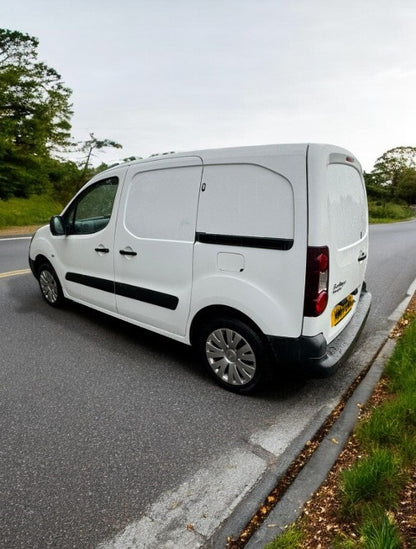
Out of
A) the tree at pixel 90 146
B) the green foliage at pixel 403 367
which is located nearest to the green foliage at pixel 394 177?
the tree at pixel 90 146

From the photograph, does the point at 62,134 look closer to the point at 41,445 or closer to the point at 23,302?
the point at 23,302

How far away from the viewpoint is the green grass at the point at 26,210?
16.1 m

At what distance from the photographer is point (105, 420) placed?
9.45 ft

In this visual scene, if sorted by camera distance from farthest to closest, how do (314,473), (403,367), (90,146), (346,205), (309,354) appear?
(90,146) → (403,367) → (346,205) → (309,354) → (314,473)

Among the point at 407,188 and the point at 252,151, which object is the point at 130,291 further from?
the point at 407,188

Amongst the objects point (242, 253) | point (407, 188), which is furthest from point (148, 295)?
point (407, 188)

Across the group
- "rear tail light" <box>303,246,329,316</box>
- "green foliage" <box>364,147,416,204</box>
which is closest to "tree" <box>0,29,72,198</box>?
"rear tail light" <box>303,246,329,316</box>

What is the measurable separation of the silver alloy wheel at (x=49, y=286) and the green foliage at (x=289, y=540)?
4188 millimetres

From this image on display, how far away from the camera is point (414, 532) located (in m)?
1.84

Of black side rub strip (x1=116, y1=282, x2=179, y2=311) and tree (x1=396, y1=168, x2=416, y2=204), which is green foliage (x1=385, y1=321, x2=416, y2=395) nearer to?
black side rub strip (x1=116, y1=282, x2=179, y2=311)

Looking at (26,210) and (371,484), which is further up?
(26,210)

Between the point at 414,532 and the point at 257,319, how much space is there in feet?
5.13

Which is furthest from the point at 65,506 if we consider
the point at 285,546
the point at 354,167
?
the point at 354,167

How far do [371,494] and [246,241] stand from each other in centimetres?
179
